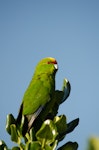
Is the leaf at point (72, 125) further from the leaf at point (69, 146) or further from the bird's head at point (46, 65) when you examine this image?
the bird's head at point (46, 65)

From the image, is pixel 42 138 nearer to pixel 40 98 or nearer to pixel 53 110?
pixel 53 110

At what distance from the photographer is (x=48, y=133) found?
1.41 meters

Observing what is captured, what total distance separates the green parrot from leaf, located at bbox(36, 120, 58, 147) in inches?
13.5

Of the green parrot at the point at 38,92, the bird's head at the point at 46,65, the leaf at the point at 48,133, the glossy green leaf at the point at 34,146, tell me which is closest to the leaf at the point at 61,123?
the leaf at the point at 48,133

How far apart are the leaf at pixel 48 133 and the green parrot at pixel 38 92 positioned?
13.5 inches

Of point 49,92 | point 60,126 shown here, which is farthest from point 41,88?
point 60,126

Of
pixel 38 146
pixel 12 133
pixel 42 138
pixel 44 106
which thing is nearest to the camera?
pixel 38 146

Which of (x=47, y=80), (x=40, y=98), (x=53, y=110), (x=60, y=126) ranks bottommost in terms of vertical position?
(x=60, y=126)

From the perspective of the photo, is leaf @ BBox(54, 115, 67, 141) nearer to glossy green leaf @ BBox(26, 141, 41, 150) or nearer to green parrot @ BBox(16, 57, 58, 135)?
glossy green leaf @ BBox(26, 141, 41, 150)

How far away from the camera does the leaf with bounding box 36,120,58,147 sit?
4.63ft

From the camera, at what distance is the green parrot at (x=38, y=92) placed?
2094 millimetres

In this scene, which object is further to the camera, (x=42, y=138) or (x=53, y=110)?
(x=53, y=110)

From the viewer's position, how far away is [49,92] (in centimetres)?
244

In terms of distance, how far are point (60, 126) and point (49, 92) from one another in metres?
0.96
